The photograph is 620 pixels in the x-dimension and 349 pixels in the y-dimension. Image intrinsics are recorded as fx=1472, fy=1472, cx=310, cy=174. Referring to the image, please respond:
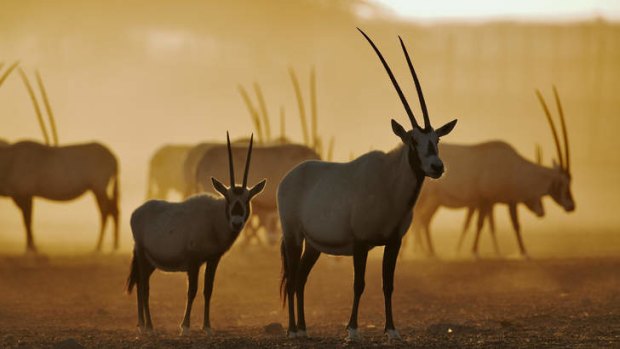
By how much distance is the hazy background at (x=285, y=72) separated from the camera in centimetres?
9881

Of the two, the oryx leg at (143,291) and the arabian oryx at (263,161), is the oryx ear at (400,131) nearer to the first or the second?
the oryx leg at (143,291)

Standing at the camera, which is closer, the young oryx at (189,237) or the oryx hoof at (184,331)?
the oryx hoof at (184,331)

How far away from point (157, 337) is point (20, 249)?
20.5 meters

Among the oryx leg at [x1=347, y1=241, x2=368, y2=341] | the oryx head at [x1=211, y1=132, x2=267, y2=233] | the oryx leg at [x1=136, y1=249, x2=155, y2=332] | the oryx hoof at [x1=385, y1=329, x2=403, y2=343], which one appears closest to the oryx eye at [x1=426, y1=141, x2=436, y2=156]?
the oryx leg at [x1=347, y1=241, x2=368, y2=341]

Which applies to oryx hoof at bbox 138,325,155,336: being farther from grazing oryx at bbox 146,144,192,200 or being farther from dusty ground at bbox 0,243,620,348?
grazing oryx at bbox 146,144,192,200

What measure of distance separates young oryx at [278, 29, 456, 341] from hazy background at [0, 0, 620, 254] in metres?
62.7

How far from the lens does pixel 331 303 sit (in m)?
21.2

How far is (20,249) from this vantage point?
115 feet

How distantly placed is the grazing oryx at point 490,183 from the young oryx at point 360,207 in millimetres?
15485

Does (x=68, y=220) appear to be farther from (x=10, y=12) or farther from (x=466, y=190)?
(x=10, y=12)

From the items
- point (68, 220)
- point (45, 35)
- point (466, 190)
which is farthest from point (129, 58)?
point (466, 190)

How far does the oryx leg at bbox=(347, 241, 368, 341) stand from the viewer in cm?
1429

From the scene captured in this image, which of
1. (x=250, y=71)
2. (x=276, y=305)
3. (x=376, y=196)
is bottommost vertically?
(x=276, y=305)

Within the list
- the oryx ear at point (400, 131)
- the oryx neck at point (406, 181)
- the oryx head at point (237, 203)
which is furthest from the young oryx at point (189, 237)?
the oryx ear at point (400, 131)
